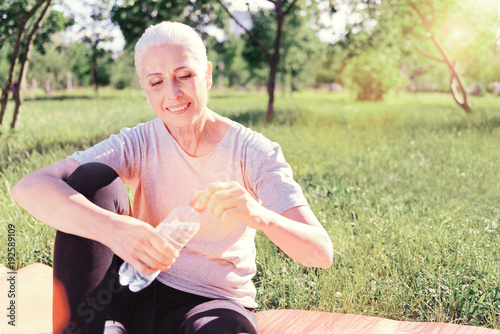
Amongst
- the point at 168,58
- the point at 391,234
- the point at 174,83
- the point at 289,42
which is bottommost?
the point at 391,234

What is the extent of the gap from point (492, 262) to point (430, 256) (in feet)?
1.27

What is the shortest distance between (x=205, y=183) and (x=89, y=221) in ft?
1.74

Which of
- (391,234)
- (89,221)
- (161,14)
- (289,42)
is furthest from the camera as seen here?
(289,42)

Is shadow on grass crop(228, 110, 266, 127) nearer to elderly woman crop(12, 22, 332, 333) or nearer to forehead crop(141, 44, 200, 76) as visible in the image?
elderly woman crop(12, 22, 332, 333)

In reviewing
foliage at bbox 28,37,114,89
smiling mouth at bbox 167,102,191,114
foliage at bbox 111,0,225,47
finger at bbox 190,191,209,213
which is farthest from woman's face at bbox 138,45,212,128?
foliage at bbox 28,37,114,89

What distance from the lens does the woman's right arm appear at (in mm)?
1655

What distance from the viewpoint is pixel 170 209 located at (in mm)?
2139

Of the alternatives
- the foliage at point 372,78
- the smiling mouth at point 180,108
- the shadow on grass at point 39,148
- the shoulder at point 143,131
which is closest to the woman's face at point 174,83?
the smiling mouth at point 180,108

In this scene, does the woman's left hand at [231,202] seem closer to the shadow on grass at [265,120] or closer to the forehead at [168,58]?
the forehead at [168,58]

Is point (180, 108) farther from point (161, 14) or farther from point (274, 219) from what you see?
point (161, 14)

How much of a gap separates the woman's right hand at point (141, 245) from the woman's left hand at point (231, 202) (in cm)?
21

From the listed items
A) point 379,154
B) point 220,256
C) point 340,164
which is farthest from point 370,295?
point 379,154

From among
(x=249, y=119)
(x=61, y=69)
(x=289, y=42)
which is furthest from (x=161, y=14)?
(x=61, y=69)

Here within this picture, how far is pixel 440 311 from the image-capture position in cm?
273
